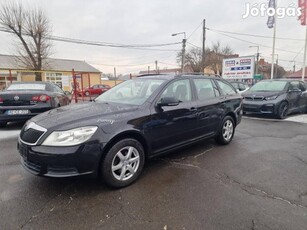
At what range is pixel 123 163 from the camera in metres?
2.97

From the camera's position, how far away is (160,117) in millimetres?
3369

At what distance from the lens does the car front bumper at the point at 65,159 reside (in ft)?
8.28

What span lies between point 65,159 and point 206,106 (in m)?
2.76

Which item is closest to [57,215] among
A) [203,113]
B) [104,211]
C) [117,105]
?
[104,211]

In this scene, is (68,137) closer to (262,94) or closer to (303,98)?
(262,94)

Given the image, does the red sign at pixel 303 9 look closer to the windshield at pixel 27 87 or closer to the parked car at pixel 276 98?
the parked car at pixel 276 98

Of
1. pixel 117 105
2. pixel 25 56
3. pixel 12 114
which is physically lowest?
pixel 12 114

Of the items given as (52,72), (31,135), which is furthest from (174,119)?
(52,72)

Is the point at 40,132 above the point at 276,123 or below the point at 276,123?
above

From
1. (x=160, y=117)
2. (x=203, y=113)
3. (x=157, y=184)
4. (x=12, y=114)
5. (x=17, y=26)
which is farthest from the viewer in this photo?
(x=17, y=26)

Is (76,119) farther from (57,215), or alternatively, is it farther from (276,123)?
(276,123)

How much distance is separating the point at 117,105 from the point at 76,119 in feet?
2.53

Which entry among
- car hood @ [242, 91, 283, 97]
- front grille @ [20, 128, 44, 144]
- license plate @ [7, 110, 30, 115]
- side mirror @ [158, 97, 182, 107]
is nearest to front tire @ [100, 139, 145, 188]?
side mirror @ [158, 97, 182, 107]

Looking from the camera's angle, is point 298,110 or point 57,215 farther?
point 298,110
